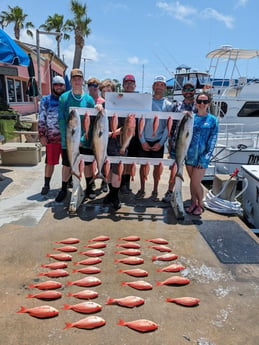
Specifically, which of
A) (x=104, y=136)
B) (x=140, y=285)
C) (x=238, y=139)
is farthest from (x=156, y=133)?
(x=238, y=139)

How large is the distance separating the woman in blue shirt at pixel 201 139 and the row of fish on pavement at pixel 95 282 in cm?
134

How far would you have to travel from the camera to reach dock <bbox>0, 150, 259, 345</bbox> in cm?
221

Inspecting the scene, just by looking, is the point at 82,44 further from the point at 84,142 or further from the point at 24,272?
the point at 24,272

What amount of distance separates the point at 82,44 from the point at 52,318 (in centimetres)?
3033

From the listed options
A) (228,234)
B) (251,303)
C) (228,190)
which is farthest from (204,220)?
(251,303)

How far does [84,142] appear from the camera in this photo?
4676 mm

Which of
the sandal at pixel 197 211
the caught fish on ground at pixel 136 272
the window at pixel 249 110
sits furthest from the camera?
the window at pixel 249 110

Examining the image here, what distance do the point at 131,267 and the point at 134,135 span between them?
2.36 metres

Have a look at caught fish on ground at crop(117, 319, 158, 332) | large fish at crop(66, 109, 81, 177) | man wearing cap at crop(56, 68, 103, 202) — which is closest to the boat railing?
man wearing cap at crop(56, 68, 103, 202)

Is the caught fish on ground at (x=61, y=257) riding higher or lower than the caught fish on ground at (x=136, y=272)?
higher

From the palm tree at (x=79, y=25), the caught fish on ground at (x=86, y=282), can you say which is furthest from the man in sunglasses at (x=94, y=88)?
the palm tree at (x=79, y=25)

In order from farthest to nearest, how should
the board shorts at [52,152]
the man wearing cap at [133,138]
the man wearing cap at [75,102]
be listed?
1. the board shorts at [52,152]
2. the man wearing cap at [133,138]
3. the man wearing cap at [75,102]

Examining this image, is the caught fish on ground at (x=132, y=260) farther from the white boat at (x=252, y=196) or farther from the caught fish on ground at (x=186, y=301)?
the white boat at (x=252, y=196)

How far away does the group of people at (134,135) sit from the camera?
4277 mm
